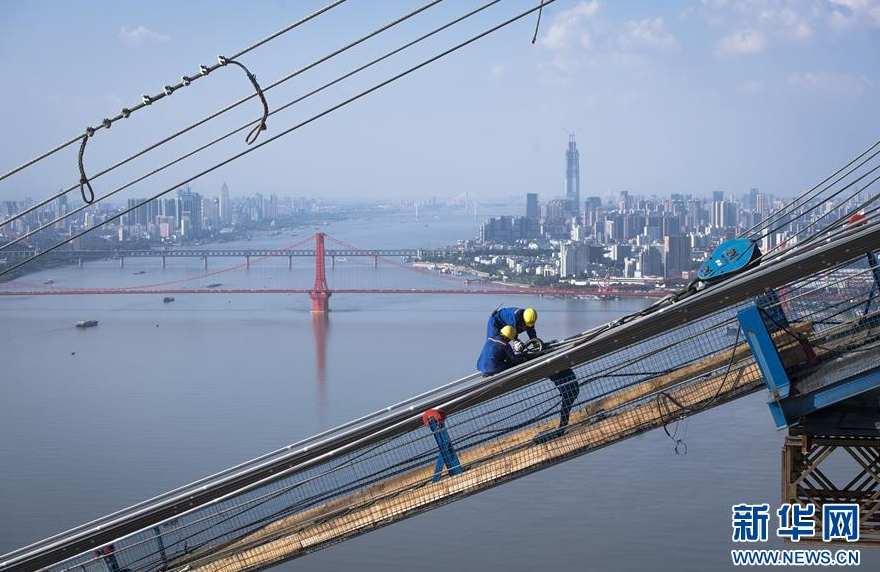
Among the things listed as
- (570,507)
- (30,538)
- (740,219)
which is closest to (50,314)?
(30,538)

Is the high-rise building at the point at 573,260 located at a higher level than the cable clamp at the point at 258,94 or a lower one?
lower

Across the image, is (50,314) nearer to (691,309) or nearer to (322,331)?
(322,331)

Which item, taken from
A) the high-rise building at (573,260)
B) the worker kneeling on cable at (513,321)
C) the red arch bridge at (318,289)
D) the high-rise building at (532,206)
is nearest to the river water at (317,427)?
the red arch bridge at (318,289)

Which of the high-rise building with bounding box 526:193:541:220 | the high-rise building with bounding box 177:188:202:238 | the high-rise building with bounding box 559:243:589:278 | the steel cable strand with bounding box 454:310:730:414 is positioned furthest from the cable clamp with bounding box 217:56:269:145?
the high-rise building with bounding box 526:193:541:220

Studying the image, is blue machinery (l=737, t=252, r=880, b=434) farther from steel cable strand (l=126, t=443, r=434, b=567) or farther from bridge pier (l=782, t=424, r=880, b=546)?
steel cable strand (l=126, t=443, r=434, b=567)

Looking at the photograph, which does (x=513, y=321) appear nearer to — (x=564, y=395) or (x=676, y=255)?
(x=564, y=395)

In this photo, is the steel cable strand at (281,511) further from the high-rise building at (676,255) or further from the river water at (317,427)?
the high-rise building at (676,255)
